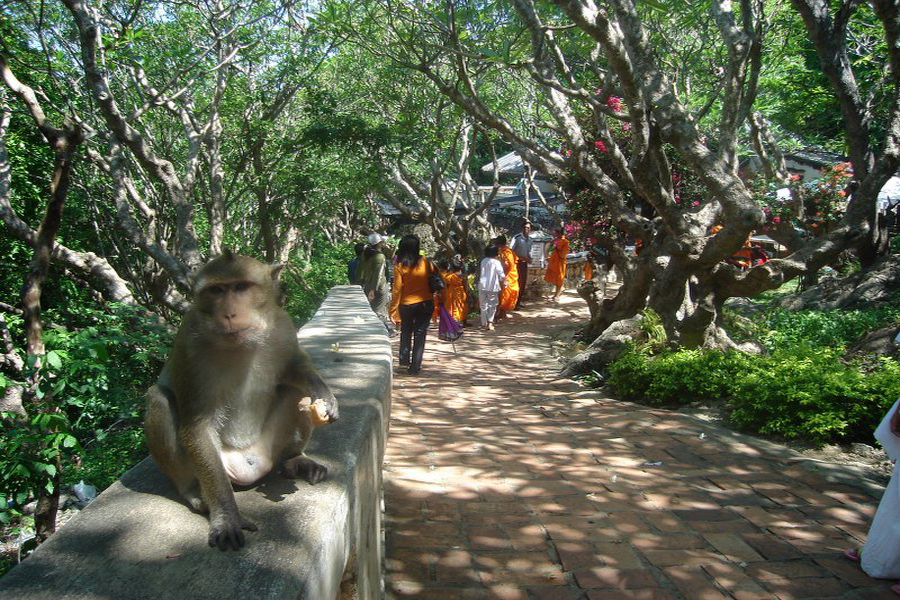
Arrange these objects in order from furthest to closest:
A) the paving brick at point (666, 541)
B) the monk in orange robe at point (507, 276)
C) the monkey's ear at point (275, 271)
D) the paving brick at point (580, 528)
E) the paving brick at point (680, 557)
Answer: the monk in orange robe at point (507, 276), the paving brick at point (580, 528), the paving brick at point (666, 541), the paving brick at point (680, 557), the monkey's ear at point (275, 271)

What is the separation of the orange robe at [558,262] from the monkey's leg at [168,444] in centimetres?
1350

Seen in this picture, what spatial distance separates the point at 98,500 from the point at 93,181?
401 inches

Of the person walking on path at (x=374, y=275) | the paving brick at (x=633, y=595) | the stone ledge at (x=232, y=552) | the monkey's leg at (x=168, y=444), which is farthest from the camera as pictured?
the person walking on path at (x=374, y=275)

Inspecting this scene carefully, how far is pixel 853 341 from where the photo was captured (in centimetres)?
875

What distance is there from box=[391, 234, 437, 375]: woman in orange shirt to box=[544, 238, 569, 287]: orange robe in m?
7.35

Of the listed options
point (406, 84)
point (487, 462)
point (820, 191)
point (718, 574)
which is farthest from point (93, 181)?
point (820, 191)

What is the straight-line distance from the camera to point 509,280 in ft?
46.3

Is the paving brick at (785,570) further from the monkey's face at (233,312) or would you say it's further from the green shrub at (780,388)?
the monkey's face at (233,312)

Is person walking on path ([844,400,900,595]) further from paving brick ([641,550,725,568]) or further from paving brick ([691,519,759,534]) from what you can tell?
paving brick ([641,550,725,568])

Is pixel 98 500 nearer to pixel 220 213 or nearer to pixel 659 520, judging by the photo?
pixel 659 520

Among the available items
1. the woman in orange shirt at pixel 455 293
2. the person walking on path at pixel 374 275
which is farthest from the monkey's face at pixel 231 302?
the woman in orange shirt at pixel 455 293

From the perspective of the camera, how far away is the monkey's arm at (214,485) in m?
2.00

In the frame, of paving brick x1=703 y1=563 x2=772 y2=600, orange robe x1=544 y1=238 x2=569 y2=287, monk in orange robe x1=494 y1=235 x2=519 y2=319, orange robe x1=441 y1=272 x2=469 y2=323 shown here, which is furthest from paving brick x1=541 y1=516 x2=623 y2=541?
orange robe x1=544 y1=238 x2=569 y2=287

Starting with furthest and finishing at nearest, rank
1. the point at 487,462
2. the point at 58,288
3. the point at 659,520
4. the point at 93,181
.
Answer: the point at 93,181 → the point at 58,288 → the point at 487,462 → the point at 659,520
